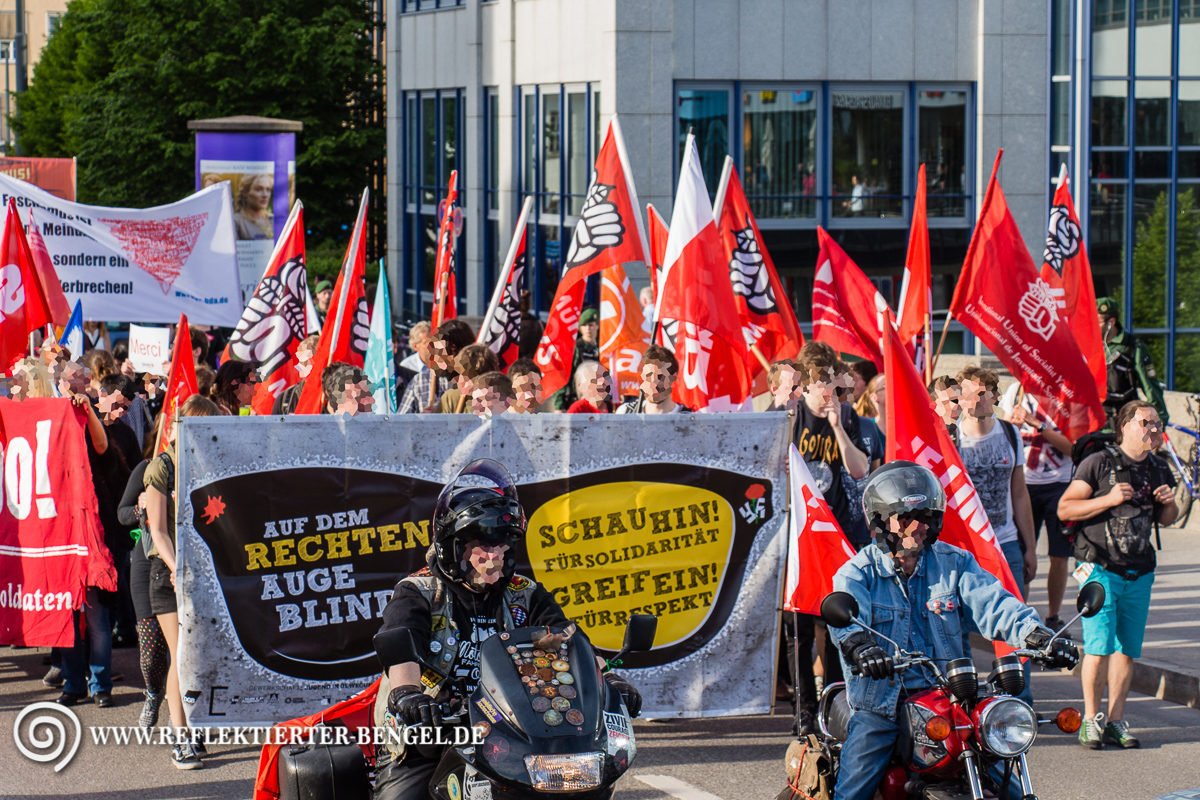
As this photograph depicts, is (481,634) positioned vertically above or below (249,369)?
below

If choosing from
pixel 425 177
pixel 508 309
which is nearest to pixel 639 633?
pixel 508 309

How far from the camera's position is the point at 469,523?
5469 mm

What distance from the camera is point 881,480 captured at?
5898mm

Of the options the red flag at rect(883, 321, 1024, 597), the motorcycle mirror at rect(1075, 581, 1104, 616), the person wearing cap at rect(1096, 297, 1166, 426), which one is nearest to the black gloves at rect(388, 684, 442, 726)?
the motorcycle mirror at rect(1075, 581, 1104, 616)

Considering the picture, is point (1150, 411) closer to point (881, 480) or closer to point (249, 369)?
point (881, 480)

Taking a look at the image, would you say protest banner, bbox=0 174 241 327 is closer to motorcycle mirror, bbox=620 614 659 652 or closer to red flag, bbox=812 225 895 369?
red flag, bbox=812 225 895 369

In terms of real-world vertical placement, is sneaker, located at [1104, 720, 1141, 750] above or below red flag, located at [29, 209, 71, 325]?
below

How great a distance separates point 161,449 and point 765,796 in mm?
3521

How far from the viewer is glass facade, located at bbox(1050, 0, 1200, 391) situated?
72.9 ft

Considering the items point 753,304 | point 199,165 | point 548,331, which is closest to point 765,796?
point 753,304

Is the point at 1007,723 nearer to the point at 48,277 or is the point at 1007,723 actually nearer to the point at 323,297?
the point at 48,277

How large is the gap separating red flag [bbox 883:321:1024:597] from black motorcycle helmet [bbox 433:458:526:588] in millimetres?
2955

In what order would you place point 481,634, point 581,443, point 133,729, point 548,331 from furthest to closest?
point 548,331
point 133,729
point 581,443
point 481,634

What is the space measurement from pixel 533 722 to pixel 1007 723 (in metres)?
1.46
